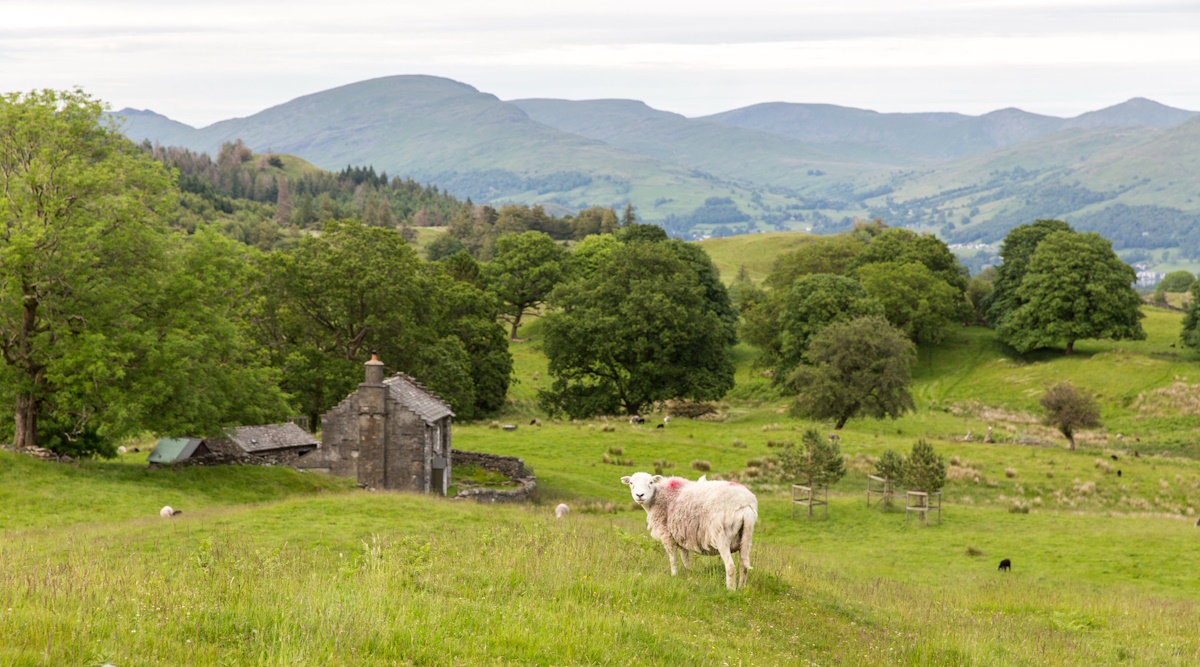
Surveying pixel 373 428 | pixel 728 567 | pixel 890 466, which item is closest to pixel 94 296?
pixel 373 428

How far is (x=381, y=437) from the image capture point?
132ft

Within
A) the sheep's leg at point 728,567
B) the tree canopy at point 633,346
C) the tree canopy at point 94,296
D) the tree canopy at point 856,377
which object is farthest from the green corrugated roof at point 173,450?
the tree canopy at point 856,377

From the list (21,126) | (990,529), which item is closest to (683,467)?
(990,529)

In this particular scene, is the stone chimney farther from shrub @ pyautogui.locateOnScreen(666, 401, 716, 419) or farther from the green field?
shrub @ pyautogui.locateOnScreen(666, 401, 716, 419)

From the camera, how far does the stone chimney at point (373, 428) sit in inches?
1575

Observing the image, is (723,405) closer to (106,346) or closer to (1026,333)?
(1026,333)

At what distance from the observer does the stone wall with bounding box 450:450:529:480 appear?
45.2 metres

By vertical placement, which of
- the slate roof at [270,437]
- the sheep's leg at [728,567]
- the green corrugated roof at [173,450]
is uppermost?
the sheep's leg at [728,567]

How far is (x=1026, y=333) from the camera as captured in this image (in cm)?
9525

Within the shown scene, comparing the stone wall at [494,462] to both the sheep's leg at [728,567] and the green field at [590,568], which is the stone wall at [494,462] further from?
the sheep's leg at [728,567]

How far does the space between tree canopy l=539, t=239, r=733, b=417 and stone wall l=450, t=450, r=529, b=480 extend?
84.0ft

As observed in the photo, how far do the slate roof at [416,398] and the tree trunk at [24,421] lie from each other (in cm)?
1286

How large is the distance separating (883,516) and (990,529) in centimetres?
429

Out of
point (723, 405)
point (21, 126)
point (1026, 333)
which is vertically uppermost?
point (21, 126)
